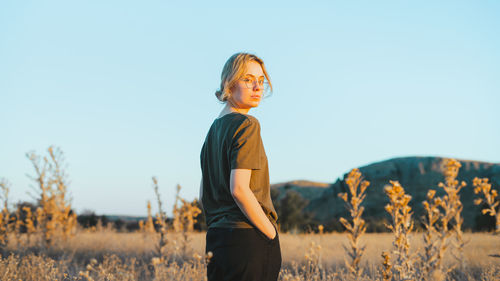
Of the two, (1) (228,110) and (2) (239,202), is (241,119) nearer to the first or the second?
(1) (228,110)

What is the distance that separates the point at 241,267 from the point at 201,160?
28.1 inches

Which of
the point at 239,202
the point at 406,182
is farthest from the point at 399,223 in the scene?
the point at 406,182

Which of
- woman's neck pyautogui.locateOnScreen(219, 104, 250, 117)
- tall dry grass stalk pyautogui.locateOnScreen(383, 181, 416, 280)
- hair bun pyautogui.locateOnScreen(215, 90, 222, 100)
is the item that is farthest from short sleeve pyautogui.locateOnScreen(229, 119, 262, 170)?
tall dry grass stalk pyautogui.locateOnScreen(383, 181, 416, 280)

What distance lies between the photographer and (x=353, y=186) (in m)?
4.21

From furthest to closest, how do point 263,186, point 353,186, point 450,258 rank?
1. point 450,258
2. point 353,186
3. point 263,186

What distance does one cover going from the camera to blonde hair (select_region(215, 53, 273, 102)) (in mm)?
2023

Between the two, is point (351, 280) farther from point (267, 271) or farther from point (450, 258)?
point (450, 258)

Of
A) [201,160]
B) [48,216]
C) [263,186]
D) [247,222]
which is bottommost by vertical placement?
[48,216]

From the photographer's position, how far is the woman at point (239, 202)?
1706 mm

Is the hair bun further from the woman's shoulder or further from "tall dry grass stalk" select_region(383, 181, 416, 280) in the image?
"tall dry grass stalk" select_region(383, 181, 416, 280)

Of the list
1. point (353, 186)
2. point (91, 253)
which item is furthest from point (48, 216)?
point (353, 186)

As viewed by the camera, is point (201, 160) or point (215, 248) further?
point (201, 160)

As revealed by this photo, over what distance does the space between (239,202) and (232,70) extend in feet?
2.39

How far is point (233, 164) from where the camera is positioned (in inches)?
67.6
